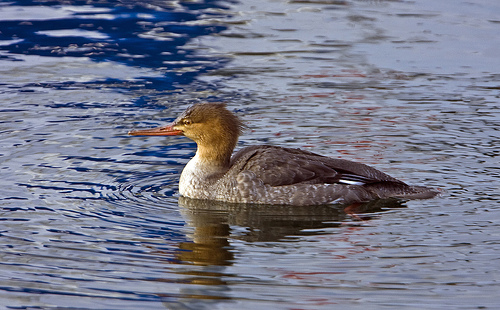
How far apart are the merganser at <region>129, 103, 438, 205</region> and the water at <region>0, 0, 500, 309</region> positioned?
0.16 metres

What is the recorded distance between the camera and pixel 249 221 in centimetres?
723

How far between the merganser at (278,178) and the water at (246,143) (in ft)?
0.54

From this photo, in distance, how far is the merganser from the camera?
25.2 ft

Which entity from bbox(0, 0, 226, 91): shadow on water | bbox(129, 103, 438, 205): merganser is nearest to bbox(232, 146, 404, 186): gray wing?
bbox(129, 103, 438, 205): merganser

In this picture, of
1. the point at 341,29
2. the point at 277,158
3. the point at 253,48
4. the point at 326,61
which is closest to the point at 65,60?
the point at 253,48

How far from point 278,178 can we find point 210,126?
0.87 metres

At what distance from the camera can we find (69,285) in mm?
5633

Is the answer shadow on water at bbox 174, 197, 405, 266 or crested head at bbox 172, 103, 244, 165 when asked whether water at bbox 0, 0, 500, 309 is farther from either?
crested head at bbox 172, 103, 244, 165

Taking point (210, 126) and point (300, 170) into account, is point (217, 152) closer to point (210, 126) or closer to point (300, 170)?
point (210, 126)

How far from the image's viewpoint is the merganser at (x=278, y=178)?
7688mm

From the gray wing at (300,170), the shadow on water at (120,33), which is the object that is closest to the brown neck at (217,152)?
the gray wing at (300,170)

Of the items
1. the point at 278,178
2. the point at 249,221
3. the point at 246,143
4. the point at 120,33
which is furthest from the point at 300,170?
the point at 120,33

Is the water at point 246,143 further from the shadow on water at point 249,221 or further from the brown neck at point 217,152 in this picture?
the brown neck at point 217,152

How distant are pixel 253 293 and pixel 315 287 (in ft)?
1.44
